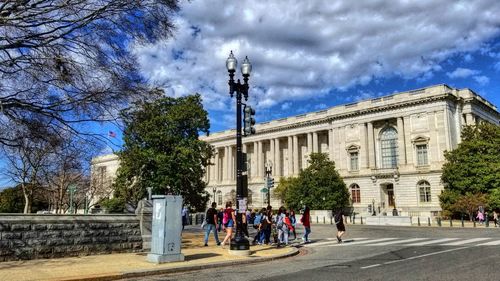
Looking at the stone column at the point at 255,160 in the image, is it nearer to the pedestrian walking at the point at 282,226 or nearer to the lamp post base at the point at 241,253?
the pedestrian walking at the point at 282,226

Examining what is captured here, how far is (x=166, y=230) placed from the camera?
1296 cm

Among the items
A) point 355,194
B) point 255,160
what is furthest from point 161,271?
point 255,160

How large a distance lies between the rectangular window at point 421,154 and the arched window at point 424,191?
9.98 ft

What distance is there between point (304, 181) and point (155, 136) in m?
29.0

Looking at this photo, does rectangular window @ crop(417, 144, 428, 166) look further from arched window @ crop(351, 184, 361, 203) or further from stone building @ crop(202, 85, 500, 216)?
arched window @ crop(351, 184, 361, 203)

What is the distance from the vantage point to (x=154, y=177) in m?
38.6

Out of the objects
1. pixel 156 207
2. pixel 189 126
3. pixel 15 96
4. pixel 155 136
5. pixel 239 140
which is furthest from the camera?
pixel 189 126

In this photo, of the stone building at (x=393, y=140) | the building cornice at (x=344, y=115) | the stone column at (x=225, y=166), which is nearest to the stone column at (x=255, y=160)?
the building cornice at (x=344, y=115)

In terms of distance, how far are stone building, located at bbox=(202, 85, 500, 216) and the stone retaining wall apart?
4977cm

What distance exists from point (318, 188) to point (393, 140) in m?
16.4

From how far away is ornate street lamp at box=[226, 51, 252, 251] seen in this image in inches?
611

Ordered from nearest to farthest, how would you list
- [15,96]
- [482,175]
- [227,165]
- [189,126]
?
[15,96]
[189,126]
[482,175]
[227,165]

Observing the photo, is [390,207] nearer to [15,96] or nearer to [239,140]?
[239,140]

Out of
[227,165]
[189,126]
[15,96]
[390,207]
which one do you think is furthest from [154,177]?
[227,165]
